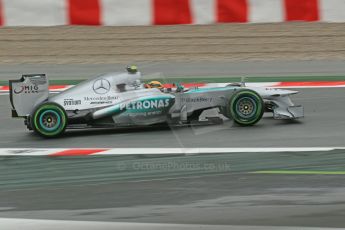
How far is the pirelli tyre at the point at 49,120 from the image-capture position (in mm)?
9688

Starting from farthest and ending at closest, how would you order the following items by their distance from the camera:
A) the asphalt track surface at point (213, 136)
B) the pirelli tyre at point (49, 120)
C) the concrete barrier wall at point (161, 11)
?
the concrete barrier wall at point (161, 11), the pirelli tyre at point (49, 120), the asphalt track surface at point (213, 136)

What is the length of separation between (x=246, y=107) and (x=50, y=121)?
212 centimetres

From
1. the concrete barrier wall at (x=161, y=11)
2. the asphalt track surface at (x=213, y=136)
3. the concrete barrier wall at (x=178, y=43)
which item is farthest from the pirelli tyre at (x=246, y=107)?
the concrete barrier wall at (x=161, y=11)

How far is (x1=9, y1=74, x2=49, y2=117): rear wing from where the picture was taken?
32.1 ft

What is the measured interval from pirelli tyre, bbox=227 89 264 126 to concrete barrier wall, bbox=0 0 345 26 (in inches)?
193

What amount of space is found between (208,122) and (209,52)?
4.97m

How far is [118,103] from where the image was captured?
9.81 metres

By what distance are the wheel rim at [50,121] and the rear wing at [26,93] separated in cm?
21

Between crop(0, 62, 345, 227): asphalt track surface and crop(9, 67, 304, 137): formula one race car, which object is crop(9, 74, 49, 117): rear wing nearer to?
crop(9, 67, 304, 137): formula one race car

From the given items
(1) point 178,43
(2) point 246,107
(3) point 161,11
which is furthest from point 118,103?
(1) point 178,43

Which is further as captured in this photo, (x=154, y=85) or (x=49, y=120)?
(x=154, y=85)

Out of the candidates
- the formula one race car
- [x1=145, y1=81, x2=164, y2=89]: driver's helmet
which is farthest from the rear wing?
[x1=145, y1=81, x2=164, y2=89]: driver's helmet

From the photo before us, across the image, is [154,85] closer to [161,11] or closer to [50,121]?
[50,121]

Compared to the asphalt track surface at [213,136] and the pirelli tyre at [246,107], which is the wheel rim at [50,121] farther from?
the pirelli tyre at [246,107]
